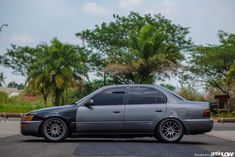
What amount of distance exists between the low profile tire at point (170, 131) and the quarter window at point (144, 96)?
0.60 meters

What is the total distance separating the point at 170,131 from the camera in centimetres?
1257

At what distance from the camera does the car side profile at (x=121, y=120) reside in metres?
12.6

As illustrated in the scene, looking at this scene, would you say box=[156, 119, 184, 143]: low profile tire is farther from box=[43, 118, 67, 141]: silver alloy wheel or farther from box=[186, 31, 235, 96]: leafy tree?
box=[186, 31, 235, 96]: leafy tree

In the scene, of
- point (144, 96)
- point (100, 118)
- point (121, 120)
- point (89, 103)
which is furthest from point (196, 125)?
point (89, 103)

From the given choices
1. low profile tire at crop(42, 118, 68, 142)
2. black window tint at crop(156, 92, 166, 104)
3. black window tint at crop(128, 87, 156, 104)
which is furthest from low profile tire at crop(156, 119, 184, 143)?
low profile tire at crop(42, 118, 68, 142)

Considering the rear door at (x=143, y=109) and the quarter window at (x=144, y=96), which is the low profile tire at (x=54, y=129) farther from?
the quarter window at (x=144, y=96)

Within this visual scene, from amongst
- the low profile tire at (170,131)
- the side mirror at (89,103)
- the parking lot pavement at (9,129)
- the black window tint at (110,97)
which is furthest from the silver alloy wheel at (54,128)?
the parking lot pavement at (9,129)

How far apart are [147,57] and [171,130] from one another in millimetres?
31618

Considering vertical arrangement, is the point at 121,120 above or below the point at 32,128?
above

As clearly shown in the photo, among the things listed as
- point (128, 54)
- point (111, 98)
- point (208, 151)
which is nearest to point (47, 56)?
point (128, 54)

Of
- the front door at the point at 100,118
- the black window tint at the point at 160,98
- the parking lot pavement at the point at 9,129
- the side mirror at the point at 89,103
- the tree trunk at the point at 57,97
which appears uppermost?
the tree trunk at the point at 57,97

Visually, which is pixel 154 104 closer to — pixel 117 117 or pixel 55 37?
pixel 117 117

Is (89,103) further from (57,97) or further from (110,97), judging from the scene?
(57,97)

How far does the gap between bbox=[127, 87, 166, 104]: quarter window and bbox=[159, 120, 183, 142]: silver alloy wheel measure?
0.60m
